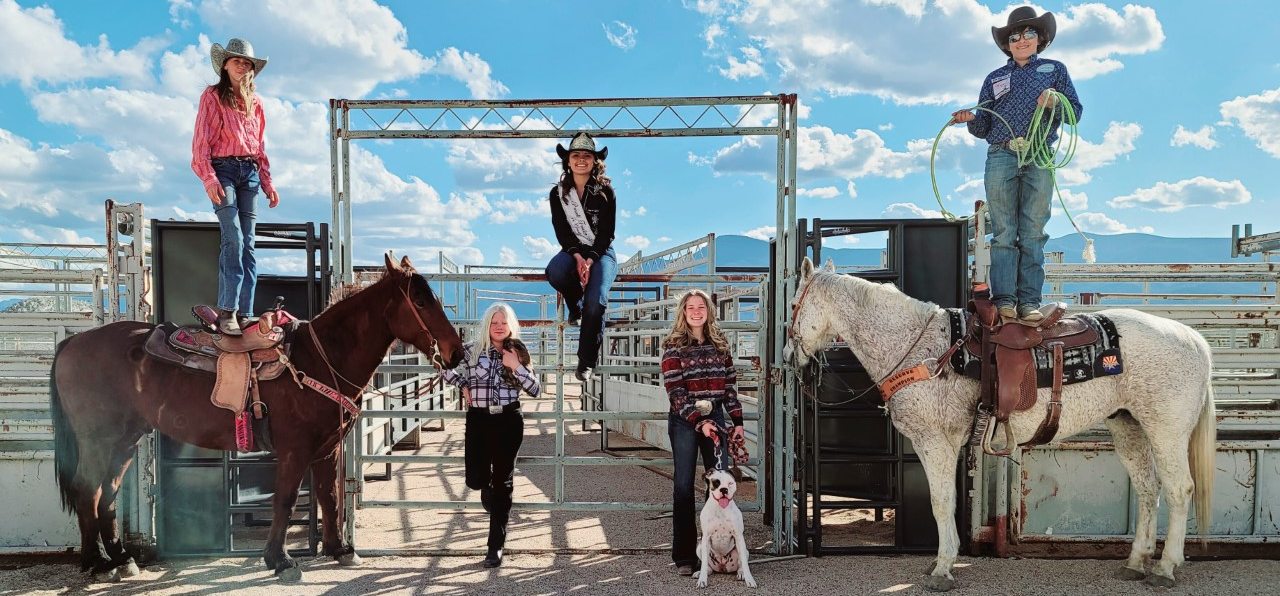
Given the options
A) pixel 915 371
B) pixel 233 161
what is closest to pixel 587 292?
pixel 915 371

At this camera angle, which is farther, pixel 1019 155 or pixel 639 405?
pixel 639 405

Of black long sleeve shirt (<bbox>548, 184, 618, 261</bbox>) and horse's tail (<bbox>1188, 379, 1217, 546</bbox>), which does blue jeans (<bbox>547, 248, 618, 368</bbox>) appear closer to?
black long sleeve shirt (<bbox>548, 184, 618, 261</bbox>)

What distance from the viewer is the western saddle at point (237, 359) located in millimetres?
4191

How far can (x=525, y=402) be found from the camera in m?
13.7

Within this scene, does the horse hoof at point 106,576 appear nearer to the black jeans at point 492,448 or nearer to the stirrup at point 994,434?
the black jeans at point 492,448

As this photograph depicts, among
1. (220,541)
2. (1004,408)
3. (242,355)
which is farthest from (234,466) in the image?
(1004,408)

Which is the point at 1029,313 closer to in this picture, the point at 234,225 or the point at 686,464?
the point at 686,464

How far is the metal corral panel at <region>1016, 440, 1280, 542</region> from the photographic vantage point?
5.00 metres

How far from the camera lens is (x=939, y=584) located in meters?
4.27

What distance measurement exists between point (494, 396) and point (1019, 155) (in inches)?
135

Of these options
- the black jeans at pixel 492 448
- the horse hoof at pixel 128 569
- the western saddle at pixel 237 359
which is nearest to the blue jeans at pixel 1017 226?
the black jeans at pixel 492 448

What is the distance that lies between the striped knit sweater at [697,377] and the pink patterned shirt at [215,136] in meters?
2.82

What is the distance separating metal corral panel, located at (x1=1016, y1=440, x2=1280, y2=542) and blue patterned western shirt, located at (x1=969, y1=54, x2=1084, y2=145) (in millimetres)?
2146

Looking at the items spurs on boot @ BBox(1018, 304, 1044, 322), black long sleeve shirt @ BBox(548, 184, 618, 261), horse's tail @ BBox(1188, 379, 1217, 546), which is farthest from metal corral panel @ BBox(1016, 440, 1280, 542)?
black long sleeve shirt @ BBox(548, 184, 618, 261)
